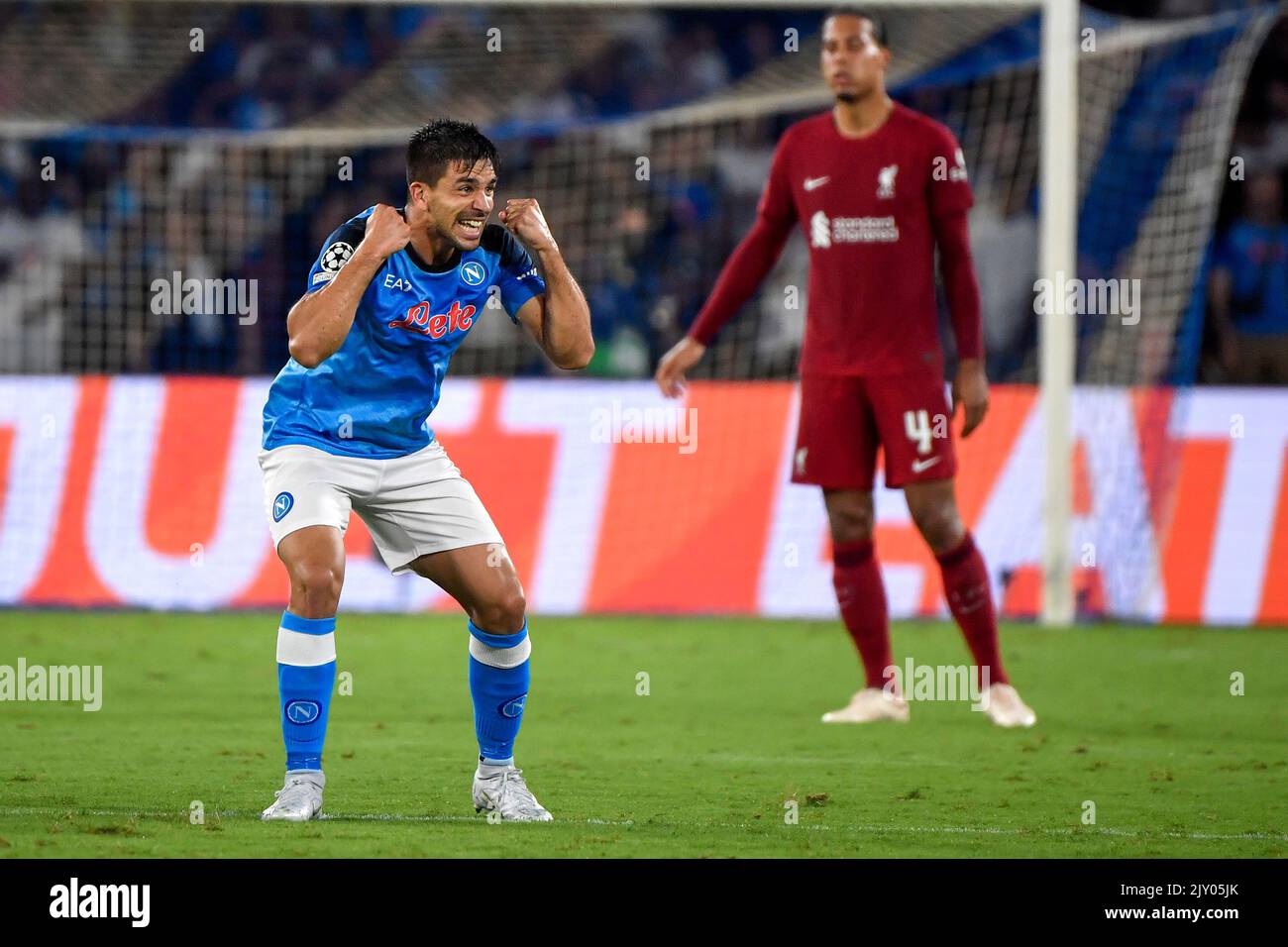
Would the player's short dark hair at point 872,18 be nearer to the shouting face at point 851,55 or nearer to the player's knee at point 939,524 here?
the shouting face at point 851,55

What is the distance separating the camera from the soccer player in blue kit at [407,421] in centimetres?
516

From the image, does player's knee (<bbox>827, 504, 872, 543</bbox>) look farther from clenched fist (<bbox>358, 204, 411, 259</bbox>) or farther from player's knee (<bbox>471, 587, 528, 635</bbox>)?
clenched fist (<bbox>358, 204, 411, 259</bbox>)

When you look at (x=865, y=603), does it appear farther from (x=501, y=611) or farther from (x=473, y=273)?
(x=473, y=273)

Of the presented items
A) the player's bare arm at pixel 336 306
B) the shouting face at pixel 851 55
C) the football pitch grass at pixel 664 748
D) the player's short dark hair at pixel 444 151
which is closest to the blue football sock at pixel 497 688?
the football pitch grass at pixel 664 748

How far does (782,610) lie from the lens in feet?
36.0

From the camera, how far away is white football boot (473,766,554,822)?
5.15m

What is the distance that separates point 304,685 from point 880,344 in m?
3.00

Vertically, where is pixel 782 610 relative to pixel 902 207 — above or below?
below

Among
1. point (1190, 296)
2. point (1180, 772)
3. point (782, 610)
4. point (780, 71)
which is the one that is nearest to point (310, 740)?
point (1180, 772)

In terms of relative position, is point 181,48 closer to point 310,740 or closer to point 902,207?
point 902,207

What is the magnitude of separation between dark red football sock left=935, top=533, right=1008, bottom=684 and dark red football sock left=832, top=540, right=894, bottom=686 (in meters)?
0.27

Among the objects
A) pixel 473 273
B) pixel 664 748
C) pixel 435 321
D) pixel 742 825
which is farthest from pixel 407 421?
pixel 664 748

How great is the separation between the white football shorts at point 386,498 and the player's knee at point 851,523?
2.25 meters
